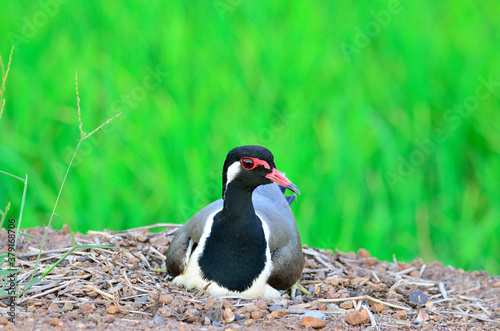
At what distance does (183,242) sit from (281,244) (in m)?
0.62

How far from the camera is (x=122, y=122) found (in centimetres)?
632

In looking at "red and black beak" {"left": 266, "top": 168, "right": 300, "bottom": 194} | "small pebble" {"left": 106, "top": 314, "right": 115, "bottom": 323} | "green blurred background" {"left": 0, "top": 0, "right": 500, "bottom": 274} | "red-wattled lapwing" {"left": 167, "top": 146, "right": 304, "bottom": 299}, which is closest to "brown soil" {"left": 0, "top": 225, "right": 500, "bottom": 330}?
"small pebble" {"left": 106, "top": 314, "right": 115, "bottom": 323}

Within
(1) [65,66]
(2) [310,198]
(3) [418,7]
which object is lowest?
(2) [310,198]

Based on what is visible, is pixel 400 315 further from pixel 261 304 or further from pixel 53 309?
pixel 53 309

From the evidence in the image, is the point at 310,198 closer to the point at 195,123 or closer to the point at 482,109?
the point at 195,123

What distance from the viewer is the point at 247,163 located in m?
3.96

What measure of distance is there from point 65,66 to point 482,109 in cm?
407

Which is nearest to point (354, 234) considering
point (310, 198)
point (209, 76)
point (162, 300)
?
point (310, 198)

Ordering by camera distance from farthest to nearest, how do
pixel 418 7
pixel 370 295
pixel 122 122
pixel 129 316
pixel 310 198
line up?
pixel 418 7, pixel 122 122, pixel 310 198, pixel 370 295, pixel 129 316

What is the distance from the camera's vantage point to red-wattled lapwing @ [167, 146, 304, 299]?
398 cm

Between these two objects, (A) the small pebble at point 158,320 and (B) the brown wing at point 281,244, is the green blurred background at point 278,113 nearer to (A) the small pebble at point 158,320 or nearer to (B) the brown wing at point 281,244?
(B) the brown wing at point 281,244

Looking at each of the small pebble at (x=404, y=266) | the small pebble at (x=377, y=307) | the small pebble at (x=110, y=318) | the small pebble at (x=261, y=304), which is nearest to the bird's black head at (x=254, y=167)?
the small pebble at (x=261, y=304)

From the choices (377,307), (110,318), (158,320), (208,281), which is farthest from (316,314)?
(110,318)

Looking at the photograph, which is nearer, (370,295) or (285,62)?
(370,295)
